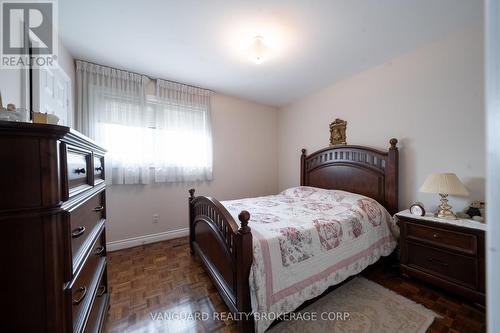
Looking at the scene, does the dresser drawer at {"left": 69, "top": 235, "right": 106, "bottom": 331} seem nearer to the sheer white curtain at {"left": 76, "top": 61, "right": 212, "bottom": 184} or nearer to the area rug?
the area rug

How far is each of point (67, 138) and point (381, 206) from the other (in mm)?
2877

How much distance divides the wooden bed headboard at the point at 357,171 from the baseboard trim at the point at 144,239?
7.75 feet

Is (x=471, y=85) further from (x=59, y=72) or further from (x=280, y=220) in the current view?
(x=59, y=72)

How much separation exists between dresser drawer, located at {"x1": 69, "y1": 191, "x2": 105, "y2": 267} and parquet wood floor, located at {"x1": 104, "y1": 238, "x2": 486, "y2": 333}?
0.90m

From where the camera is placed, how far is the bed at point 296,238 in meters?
1.39

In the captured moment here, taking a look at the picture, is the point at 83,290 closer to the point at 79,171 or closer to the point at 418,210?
the point at 79,171

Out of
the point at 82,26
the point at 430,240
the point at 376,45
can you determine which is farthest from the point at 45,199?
the point at 376,45

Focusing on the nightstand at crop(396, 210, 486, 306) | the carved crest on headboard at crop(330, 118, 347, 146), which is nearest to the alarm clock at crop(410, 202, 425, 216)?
the nightstand at crop(396, 210, 486, 306)

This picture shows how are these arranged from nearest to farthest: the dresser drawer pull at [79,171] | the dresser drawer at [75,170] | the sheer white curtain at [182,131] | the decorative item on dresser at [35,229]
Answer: the decorative item on dresser at [35,229] < the dresser drawer at [75,170] < the dresser drawer pull at [79,171] < the sheer white curtain at [182,131]

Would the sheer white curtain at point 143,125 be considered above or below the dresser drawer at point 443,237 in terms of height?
above

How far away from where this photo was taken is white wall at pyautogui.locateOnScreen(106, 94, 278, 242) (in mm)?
2893

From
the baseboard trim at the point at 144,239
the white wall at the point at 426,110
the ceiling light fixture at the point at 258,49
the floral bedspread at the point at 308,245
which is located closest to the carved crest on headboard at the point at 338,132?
the white wall at the point at 426,110

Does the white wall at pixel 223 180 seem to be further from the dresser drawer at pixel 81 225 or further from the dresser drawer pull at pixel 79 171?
the dresser drawer pull at pixel 79 171

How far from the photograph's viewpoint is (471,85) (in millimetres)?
1999
